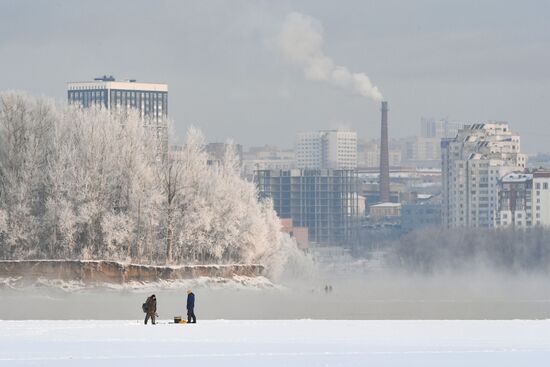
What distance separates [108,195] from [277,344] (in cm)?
5156

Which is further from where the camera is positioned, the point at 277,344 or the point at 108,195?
the point at 108,195

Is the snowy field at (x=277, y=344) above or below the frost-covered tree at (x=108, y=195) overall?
below

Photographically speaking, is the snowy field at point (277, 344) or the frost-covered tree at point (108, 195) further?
the frost-covered tree at point (108, 195)

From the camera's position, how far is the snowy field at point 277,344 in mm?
36438

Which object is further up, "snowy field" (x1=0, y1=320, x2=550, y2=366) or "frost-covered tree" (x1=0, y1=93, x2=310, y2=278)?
"frost-covered tree" (x1=0, y1=93, x2=310, y2=278)

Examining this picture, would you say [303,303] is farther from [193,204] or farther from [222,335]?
[222,335]

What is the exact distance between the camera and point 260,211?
4031 inches

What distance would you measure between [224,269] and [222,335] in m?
51.7

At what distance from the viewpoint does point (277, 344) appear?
40094 millimetres

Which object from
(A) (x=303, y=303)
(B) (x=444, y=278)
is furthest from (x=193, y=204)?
(B) (x=444, y=278)

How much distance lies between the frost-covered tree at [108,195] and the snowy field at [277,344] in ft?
132

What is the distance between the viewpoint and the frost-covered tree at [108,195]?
8875 centimetres

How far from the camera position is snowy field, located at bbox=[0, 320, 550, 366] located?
36.4 meters

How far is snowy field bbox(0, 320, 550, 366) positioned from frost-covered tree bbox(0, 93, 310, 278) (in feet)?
132
